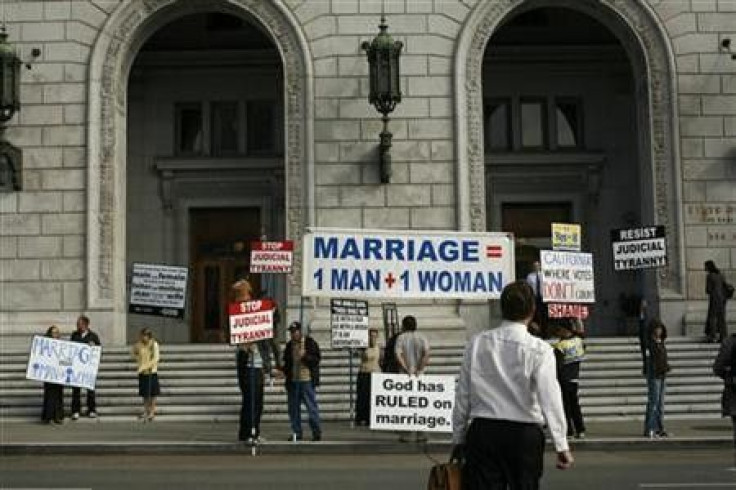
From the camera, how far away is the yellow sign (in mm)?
17859

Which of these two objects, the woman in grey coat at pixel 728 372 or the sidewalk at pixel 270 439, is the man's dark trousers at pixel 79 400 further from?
the woman in grey coat at pixel 728 372

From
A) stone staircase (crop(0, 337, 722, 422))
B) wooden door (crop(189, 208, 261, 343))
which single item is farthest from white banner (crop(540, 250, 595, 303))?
wooden door (crop(189, 208, 261, 343))

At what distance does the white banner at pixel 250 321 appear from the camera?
15766 millimetres

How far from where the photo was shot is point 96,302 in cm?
2322

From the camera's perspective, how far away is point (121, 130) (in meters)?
24.4

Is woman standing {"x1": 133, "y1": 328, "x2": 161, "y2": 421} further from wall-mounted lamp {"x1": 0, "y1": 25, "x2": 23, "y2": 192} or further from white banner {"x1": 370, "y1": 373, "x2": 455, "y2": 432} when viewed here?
wall-mounted lamp {"x1": 0, "y1": 25, "x2": 23, "y2": 192}

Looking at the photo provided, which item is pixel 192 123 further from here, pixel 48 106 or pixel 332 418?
pixel 332 418

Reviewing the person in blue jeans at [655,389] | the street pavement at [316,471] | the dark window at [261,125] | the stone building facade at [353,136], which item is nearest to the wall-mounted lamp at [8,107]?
the stone building facade at [353,136]

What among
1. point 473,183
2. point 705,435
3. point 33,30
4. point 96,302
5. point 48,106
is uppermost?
Answer: point 33,30

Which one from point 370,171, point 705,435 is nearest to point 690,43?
point 370,171

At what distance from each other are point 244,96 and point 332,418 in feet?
40.8

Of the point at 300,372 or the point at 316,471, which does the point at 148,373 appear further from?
the point at 316,471

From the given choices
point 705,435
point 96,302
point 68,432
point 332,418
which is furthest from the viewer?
point 96,302

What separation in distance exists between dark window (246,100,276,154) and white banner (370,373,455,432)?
51.9 ft
